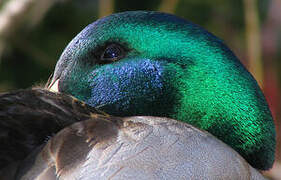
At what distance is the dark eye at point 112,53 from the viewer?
155 cm

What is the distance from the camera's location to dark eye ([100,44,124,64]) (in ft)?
5.07

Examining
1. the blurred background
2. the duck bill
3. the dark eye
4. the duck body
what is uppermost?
the dark eye

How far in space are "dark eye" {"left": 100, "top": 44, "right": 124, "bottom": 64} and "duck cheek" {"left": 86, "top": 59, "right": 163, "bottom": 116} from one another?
0.02 metres

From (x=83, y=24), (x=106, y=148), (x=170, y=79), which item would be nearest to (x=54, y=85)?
(x=170, y=79)

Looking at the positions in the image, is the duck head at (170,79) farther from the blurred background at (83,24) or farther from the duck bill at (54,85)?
the blurred background at (83,24)

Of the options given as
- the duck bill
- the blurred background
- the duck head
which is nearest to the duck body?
the duck head

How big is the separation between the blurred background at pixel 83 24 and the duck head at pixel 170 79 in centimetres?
266

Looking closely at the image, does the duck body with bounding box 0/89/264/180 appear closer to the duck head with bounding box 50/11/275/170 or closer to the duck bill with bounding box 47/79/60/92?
the duck head with bounding box 50/11/275/170

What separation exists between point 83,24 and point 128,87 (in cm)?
418

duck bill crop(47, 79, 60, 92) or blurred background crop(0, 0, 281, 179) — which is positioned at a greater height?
duck bill crop(47, 79, 60, 92)

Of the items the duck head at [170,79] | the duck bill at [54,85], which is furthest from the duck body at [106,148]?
the duck bill at [54,85]

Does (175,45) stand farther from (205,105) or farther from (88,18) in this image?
(88,18)

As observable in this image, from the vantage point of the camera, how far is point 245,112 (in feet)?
4.76

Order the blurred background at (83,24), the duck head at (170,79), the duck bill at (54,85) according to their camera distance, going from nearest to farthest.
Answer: the duck head at (170,79) < the duck bill at (54,85) < the blurred background at (83,24)
